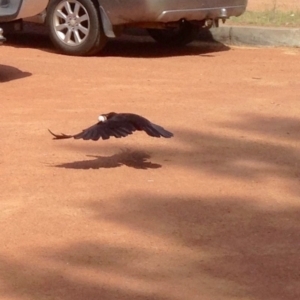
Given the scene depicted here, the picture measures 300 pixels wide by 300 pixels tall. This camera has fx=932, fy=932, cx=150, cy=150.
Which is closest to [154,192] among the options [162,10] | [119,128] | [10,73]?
[119,128]

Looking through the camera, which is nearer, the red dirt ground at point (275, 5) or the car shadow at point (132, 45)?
the car shadow at point (132, 45)

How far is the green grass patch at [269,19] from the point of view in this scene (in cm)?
1254

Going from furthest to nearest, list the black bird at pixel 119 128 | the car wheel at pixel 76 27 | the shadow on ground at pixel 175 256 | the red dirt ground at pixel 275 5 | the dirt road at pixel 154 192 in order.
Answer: the red dirt ground at pixel 275 5 → the car wheel at pixel 76 27 → the black bird at pixel 119 128 → the dirt road at pixel 154 192 → the shadow on ground at pixel 175 256

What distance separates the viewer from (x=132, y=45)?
12422 mm

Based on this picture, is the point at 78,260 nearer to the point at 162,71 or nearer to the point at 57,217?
the point at 57,217

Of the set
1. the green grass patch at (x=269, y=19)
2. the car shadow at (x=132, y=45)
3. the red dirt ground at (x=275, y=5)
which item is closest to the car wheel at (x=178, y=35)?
the car shadow at (x=132, y=45)

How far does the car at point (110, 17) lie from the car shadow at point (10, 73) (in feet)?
2.14

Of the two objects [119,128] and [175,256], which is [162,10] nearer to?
[119,128]

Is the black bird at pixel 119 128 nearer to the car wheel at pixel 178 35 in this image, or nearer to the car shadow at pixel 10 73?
the car shadow at pixel 10 73

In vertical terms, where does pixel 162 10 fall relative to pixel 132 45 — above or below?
above

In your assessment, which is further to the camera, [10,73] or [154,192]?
[10,73]

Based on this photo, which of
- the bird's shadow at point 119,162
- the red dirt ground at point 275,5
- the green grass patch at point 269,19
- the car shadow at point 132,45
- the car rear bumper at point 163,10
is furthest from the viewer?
the red dirt ground at point 275,5

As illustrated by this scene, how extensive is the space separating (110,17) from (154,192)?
5.52 m

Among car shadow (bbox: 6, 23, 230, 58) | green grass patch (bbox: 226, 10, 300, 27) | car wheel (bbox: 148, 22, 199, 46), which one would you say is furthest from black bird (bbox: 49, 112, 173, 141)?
green grass patch (bbox: 226, 10, 300, 27)
